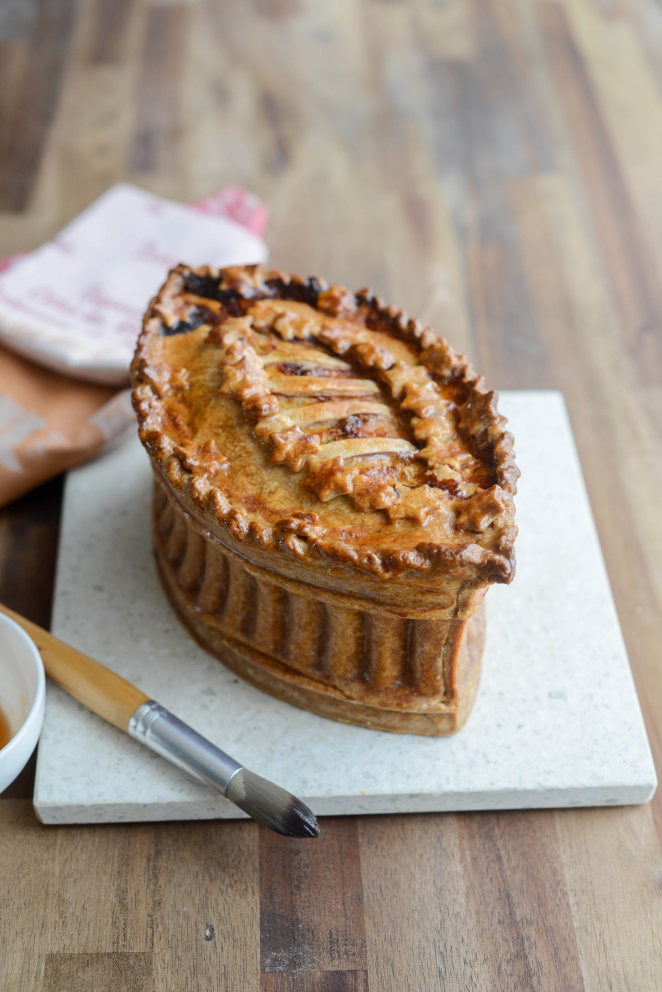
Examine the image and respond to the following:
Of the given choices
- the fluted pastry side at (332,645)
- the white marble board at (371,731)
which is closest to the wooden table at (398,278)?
the white marble board at (371,731)

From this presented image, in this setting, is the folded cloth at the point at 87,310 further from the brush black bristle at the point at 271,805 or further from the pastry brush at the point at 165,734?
the brush black bristle at the point at 271,805

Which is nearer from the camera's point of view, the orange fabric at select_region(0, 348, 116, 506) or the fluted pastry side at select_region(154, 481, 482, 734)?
the fluted pastry side at select_region(154, 481, 482, 734)

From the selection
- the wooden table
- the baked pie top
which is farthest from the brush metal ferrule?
the baked pie top

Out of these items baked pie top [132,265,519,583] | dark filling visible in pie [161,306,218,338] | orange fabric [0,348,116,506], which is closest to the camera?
baked pie top [132,265,519,583]

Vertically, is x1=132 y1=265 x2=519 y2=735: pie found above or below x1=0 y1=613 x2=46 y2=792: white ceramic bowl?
above

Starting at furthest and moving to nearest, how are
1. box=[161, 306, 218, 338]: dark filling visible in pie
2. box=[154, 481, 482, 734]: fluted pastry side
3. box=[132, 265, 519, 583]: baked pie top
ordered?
box=[161, 306, 218, 338]: dark filling visible in pie
box=[154, 481, 482, 734]: fluted pastry side
box=[132, 265, 519, 583]: baked pie top

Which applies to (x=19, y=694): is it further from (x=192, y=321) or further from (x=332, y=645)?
(x=192, y=321)

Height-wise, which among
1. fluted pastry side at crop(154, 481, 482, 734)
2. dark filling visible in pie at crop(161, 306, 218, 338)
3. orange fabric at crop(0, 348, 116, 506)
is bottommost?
orange fabric at crop(0, 348, 116, 506)

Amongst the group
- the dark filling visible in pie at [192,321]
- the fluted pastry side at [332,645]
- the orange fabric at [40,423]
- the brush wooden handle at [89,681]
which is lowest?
the orange fabric at [40,423]

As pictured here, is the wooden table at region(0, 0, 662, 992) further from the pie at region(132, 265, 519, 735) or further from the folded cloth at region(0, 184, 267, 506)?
the pie at region(132, 265, 519, 735)
